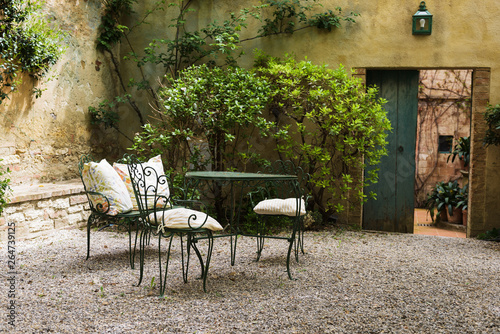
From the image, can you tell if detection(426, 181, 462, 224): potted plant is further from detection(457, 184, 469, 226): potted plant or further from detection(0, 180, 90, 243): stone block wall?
detection(0, 180, 90, 243): stone block wall

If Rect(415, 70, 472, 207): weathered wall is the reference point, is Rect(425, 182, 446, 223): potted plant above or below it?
below

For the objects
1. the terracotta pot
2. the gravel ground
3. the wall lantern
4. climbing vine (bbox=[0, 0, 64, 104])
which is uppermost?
the wall lantern

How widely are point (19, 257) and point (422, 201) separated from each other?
760cm

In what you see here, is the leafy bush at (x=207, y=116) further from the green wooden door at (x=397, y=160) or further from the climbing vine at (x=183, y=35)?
the green wooden door at (x=397, y=160)

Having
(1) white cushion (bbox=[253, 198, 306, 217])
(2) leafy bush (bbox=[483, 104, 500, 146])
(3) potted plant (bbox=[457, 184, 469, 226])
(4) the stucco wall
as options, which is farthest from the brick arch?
(1) white cushion (bbox=[253, 198, 306, 217])

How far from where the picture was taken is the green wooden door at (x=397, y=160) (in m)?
6.04

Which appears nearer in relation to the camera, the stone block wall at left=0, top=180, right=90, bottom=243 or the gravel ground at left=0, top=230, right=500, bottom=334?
the gravel ground at left=0, top=230, right=500, bottom=334

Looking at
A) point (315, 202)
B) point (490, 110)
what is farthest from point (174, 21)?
point (490, 110)

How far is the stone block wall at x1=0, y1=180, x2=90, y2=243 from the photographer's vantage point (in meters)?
4.52

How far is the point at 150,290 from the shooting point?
3.23m

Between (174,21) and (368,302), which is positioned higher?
(174,21)

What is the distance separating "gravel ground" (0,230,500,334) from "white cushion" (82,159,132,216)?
1.70 feet

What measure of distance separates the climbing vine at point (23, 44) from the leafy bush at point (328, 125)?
257 centimetres

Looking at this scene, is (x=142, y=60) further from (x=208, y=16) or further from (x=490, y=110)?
(x=490, y=110)
